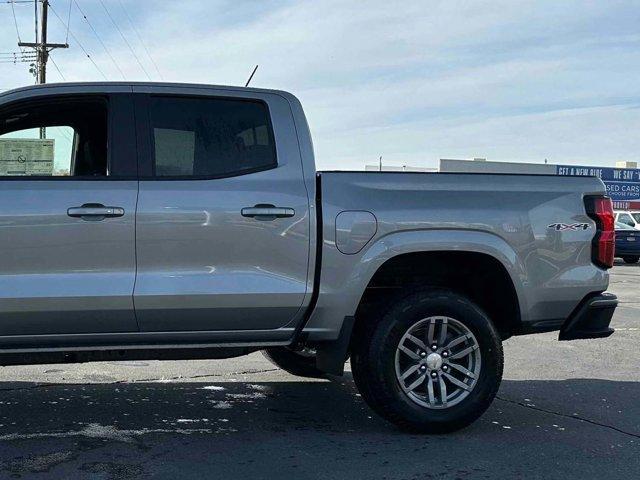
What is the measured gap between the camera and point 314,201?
14.8 ft

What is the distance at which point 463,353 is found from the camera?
15.5ft

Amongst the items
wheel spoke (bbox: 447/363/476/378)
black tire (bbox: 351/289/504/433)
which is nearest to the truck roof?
black tire (bbox: 351/289/504/433)

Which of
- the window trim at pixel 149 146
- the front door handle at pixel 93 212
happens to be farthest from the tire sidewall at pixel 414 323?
the front door handle at pixel 93 212

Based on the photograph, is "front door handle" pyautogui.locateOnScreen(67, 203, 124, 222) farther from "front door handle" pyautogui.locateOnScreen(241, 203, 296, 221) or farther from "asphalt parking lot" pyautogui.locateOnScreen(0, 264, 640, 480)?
"asphalt parking lot" pyautogui.locateOnScreen(0, 264, 640, 480)

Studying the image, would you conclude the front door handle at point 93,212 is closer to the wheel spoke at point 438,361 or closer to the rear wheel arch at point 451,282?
the rear wheel arch at point 451,282

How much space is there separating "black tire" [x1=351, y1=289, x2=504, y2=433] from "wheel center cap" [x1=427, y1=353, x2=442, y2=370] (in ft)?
0.80

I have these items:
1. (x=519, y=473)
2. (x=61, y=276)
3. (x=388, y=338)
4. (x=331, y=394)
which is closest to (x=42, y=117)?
(x=61, y=276)

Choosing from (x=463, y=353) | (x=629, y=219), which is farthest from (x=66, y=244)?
(x=629, y=219)

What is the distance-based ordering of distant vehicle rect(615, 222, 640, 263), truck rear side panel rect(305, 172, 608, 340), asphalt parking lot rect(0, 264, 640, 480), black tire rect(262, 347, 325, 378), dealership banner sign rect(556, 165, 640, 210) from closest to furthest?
asphalt parking lot rect(0, 264, 640, 480) → truck rear side panel rect(305, 172, 608, 340) → black tire rect(262, 347, 325, 378) → distant vehicle rect(615, 222, 640, 263) → dealership banner sign rect(556, 165, 640, 210)

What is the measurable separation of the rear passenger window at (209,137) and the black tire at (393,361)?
3.96 ft

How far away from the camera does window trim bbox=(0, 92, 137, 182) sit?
425 centimetres

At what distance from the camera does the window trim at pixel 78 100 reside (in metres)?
4.25

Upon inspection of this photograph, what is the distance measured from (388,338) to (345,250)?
605 millimetres

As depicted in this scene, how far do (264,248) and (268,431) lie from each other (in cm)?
120
